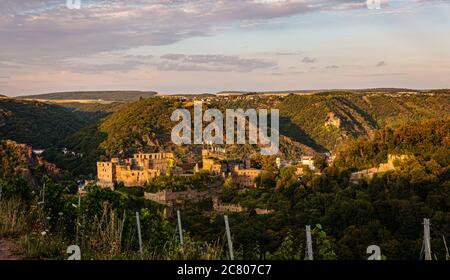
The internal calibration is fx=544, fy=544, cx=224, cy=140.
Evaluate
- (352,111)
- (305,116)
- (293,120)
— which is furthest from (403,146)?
(352,111)

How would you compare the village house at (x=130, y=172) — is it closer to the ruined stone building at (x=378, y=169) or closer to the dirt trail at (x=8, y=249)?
the ruined stone building at (x=378, y=169)

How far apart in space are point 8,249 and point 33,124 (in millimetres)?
36019

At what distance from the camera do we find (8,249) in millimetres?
3799

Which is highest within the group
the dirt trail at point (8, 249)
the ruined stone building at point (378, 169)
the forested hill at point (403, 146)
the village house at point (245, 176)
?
the dirt trail at point (8, 249)

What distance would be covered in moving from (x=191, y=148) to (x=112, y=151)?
5.66m

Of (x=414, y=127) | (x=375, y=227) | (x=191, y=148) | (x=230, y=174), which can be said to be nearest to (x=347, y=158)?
(x=414, y=127)

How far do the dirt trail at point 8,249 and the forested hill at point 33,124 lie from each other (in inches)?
1127

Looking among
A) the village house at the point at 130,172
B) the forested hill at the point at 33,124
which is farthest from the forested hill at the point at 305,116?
the village house at the point at 130,172

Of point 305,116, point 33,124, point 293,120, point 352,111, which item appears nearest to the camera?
point 33,124

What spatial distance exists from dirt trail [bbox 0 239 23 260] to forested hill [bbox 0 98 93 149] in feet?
93.9

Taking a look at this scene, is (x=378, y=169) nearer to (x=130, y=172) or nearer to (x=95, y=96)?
(x=130, y=172)

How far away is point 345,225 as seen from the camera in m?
13.5

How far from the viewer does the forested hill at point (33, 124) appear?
112 ft
